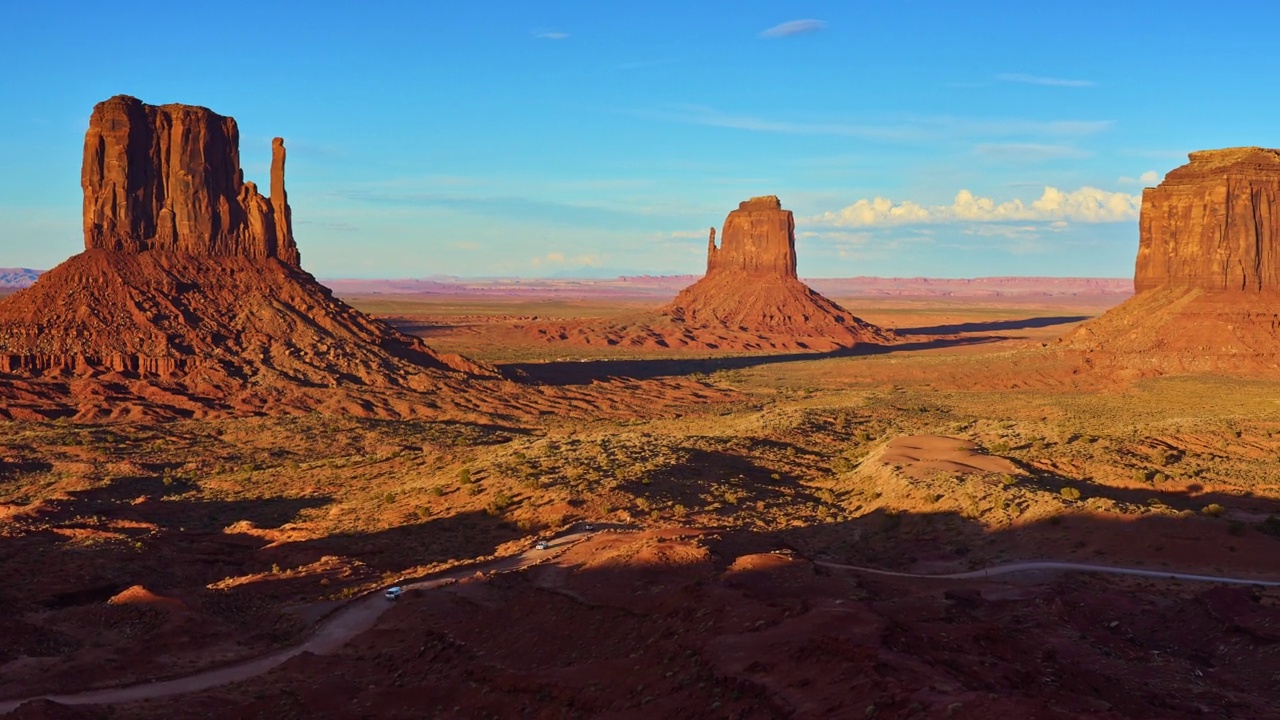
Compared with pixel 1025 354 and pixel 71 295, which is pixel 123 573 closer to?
pixel 71 295

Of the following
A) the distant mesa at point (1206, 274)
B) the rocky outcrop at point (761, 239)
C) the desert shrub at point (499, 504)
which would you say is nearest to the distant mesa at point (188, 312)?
the desert shrub at point (499, 504)

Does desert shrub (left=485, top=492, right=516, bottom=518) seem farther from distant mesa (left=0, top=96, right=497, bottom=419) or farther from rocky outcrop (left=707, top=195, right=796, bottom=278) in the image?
rocky outcrop (left=707, top=195, right=796, bottom=278)

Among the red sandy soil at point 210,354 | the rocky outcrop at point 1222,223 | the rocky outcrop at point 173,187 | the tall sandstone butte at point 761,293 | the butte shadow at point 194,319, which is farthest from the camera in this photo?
the tall sandstone butte at point 761,293

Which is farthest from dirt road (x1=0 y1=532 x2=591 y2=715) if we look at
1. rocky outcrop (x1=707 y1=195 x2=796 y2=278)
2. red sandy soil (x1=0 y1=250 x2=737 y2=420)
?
rocky outcrop (x1=707 y1=195 x2=796 y2=278)

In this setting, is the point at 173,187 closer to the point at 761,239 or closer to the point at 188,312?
the point at 188,312

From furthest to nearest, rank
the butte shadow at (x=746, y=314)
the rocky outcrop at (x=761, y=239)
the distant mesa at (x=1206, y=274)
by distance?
the rocky outcrop at (x=761, y=239) < the butte shadow at (x=746, y=314) < the distant mesa at (x=1206, y=274)

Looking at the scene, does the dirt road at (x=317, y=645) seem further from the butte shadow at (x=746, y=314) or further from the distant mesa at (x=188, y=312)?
the butte shadow at (x=746, y=314)
